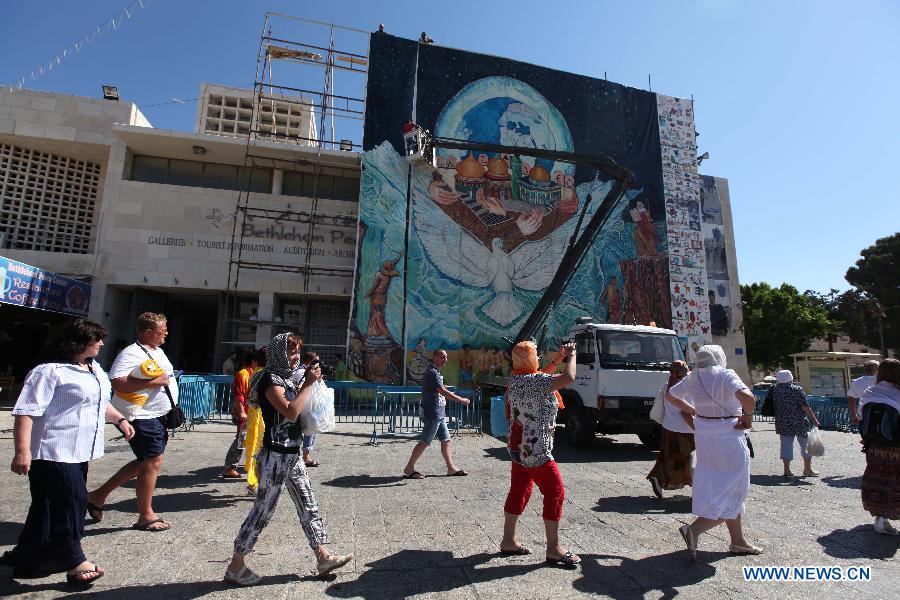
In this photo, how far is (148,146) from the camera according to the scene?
18859 millimetres

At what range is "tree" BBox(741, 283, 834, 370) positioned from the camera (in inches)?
1167

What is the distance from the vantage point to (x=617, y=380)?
867cm

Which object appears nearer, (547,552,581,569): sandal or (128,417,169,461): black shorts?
(547,552,581,569): sandal

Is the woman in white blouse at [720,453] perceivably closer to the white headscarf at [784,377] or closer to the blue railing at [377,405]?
the white headscarf at [784,377]

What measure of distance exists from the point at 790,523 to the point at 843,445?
27.3 feet

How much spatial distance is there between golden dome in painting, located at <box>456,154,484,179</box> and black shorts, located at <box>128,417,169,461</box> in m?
17.6

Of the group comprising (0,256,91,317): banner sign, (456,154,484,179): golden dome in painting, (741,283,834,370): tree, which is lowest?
(0,256,91,317): banner sign

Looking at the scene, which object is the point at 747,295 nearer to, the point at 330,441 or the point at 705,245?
the point at 705,245

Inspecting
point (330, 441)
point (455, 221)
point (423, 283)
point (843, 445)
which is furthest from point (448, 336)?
point (843, 445)

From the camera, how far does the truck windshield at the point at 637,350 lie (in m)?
8.98

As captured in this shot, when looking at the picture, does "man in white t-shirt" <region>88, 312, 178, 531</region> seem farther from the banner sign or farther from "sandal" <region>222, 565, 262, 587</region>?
the banner sign

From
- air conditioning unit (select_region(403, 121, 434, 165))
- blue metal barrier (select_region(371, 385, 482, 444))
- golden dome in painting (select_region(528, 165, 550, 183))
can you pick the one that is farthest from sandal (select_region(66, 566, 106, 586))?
golden dome in painting (select_region(528, 165, 550, 183))

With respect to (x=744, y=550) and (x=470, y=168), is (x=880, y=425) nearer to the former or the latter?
(x=744, y=550)

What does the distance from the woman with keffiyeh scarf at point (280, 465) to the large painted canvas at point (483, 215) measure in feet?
47.3
